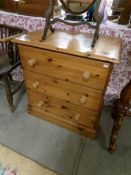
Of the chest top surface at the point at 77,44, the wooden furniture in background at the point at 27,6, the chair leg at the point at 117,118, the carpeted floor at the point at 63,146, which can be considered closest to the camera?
the chest top surface at the point at 77,44

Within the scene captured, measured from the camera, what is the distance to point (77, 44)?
1179 mm

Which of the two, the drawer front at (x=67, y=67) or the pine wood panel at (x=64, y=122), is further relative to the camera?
the pine wood panel at (x=64, y=122)

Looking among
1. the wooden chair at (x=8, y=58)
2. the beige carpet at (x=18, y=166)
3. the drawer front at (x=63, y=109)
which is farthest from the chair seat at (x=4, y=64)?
the beige carpet at (x=18, y=166)

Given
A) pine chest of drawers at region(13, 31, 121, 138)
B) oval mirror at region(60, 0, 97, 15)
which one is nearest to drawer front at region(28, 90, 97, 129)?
pine chest of drawers at region(13, 31, 121, 138)

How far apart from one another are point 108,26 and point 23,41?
706 millimetres

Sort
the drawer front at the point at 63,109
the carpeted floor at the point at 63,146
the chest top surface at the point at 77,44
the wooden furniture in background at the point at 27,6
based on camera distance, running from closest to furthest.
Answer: the chest top surface at the point at 77,44
the carpeted floor at the point at 63,146
the drawer front at the point at 63,109
the wooden furniture in background at the point at 27,6

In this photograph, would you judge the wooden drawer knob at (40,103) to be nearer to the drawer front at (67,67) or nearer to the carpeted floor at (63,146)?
the carpeted floor at (63,146)

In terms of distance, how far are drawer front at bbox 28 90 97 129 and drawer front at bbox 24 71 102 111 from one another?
5cm

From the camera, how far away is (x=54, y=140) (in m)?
1.48

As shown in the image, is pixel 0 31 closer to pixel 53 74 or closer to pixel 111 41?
pixel 53 74

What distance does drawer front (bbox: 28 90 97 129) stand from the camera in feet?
4.62

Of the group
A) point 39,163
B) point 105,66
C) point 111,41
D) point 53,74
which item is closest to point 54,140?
point 39,163

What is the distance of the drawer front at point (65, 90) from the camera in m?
1.27

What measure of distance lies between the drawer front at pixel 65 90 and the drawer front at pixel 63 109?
0.05 metres
